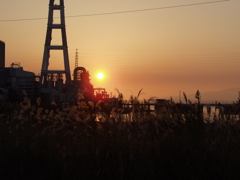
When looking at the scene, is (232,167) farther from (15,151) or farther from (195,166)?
(15,151)

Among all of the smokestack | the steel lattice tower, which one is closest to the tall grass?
the steel lattice tower

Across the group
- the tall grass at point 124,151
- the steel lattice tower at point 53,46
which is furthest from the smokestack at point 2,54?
the tall grass at point 124,151

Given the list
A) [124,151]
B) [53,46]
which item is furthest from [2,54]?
[124,151]

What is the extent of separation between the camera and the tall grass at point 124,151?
642 centimetres

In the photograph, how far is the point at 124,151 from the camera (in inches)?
255

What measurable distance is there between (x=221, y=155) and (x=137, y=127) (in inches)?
71.7

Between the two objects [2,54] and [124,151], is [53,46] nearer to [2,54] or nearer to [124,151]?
[2,54]

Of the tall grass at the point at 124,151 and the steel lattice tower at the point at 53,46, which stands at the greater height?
the steel lattice tower at the point at 53,46

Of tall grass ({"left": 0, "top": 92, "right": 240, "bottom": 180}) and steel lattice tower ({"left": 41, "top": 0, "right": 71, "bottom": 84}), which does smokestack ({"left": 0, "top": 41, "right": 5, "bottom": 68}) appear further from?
tall grass ({"left": 0, "top": 92, "right": 240, "bottom": 180})

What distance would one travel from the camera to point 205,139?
272 inches

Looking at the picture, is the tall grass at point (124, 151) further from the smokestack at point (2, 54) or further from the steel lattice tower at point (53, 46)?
the smokestack at point (2, 54)

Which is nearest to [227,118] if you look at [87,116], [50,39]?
[87,116]

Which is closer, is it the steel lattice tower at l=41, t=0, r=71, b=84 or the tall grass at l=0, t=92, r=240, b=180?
the tall grass at l=0, t=92, r=240, b=180

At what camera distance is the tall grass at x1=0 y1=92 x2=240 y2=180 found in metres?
6.42
